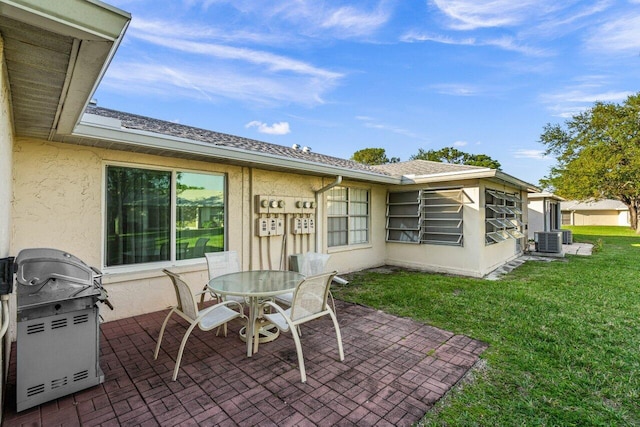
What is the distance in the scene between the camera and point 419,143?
4375cm

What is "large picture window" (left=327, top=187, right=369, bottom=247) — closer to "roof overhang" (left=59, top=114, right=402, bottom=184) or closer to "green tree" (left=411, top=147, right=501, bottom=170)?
"roof overhang" (left=59, top=114, right=402, bottom=184)

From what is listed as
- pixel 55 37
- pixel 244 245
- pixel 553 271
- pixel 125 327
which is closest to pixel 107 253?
pixel 125 327

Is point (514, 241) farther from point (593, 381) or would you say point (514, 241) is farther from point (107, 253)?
point (107, 253)

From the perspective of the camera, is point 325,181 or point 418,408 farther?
point 325,181

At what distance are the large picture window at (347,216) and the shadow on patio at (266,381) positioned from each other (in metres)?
4.07

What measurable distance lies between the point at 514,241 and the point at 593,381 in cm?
953

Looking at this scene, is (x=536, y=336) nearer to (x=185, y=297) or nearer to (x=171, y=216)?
(x=185, y=297)

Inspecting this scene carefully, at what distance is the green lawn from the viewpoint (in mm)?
2537

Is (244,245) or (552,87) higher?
(552,87)

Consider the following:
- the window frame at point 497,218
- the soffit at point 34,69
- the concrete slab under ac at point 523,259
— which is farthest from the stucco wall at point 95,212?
the window frame at point 497,218

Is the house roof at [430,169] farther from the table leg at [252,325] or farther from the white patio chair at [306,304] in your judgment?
the table leg at [252,325]

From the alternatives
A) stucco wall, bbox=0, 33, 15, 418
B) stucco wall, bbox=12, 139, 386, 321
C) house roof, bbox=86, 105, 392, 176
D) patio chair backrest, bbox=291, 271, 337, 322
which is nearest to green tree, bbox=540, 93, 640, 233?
house roof, bbox=86, 105, 392, 176

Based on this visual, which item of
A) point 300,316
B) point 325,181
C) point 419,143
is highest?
point 419,143

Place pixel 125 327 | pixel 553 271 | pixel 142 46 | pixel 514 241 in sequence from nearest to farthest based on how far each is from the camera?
pixel 125 327 < pixel 142 46 < pixel 553 271 < pixel 514 241
